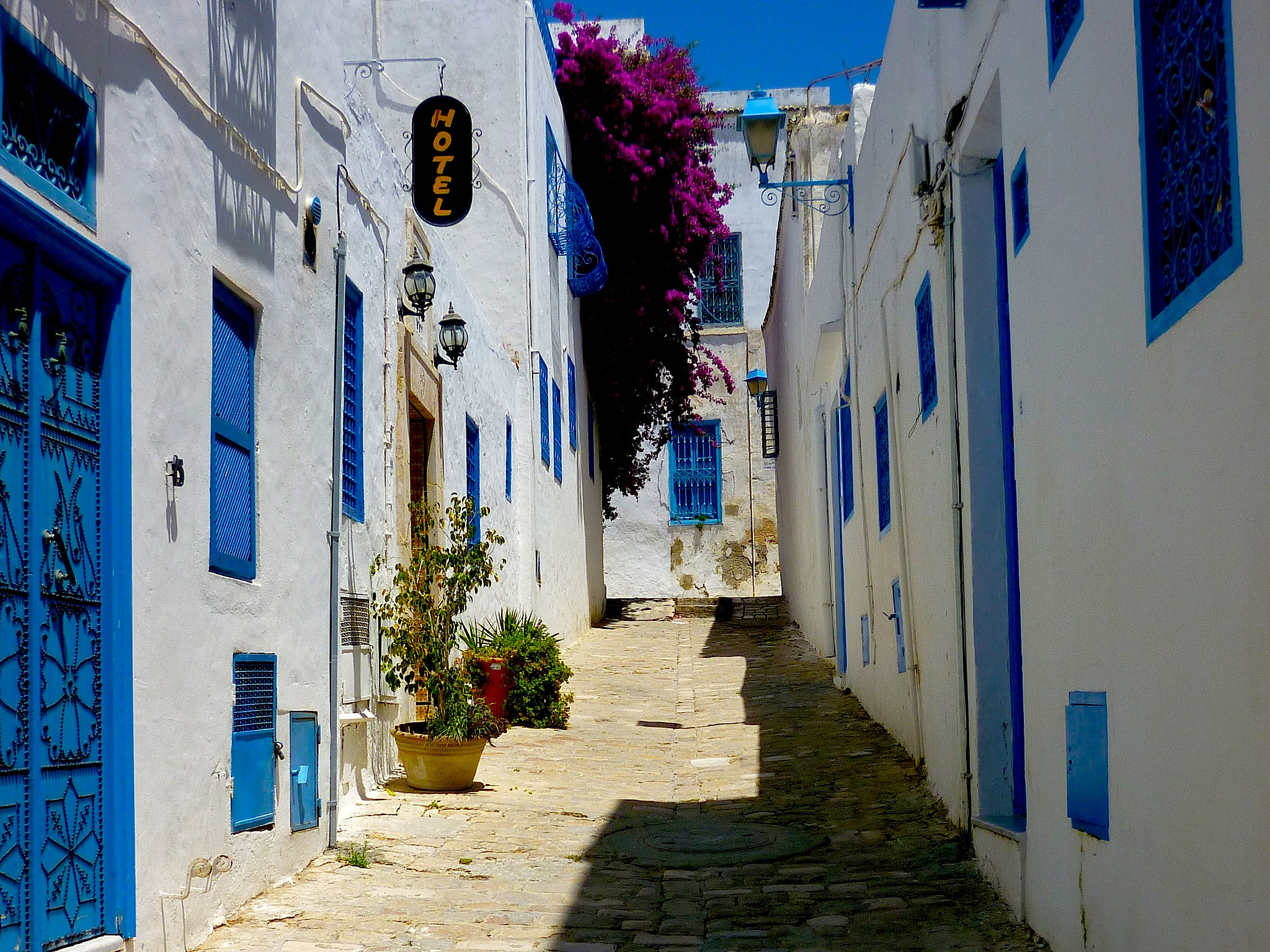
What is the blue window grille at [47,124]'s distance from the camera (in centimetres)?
372

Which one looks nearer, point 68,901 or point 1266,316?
point 1266,316

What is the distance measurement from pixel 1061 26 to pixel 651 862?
4300 mm

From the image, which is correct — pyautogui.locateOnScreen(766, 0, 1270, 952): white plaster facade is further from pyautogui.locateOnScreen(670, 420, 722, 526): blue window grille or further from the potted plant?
pyautogui.locateOnScreen(670, 420, 722, 526): blue window grille

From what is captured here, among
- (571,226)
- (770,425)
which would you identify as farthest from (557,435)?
(770,425)

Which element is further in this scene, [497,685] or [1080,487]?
[497,685]

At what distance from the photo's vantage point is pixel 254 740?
5609mm

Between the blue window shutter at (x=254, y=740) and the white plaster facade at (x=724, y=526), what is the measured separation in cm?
1845

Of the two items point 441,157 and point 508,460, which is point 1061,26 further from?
point 508,460

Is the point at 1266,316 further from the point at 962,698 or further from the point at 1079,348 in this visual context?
the point at 962,698

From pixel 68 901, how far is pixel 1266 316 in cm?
358

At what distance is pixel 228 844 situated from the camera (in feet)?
17.2

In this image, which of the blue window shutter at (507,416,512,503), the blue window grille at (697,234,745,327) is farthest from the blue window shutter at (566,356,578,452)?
the blue window grille at (697,234,745,327)

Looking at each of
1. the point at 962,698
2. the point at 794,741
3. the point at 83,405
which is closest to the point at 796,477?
the point at 794,741

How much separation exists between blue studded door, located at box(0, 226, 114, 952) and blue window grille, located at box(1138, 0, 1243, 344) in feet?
10.4
